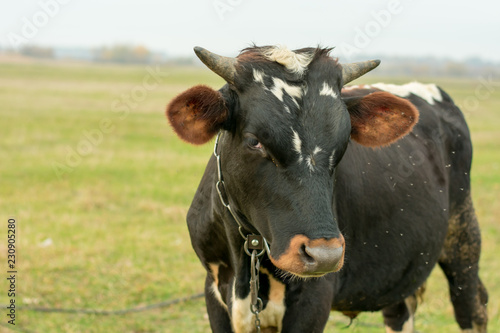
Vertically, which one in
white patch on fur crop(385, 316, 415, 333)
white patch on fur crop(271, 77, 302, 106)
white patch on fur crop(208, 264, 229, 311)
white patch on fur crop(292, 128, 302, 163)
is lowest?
white patch on fur crop(385, 316, 415, 333)

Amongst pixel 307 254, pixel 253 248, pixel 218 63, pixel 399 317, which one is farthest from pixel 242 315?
pixel 399 317

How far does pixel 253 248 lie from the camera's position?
3621 millimetres

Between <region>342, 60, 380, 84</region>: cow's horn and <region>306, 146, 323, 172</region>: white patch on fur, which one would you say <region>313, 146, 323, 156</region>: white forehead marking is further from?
<region>342, 60, 380, 84</region>: cow's horn

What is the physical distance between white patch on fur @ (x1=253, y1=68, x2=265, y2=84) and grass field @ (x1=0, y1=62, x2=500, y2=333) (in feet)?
12.5

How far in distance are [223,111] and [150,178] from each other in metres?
11.2

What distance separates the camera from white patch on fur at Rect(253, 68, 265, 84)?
11.1 feet

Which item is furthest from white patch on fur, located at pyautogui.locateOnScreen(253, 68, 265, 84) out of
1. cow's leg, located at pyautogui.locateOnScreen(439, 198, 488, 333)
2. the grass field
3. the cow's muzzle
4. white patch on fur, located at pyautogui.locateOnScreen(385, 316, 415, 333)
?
A: the grass field

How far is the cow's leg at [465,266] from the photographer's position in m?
5.48

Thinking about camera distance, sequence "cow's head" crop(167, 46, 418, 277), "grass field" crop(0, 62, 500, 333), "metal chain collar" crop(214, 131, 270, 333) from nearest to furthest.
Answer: "cow's head" crop(167, 46, 418, 277), "metal chain collar" crop(214, 131, 270, 333), "grass field" crop(0, 62, 500, 333)

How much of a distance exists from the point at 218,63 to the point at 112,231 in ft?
22.6

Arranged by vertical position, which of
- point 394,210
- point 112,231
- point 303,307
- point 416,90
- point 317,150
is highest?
point 317,150

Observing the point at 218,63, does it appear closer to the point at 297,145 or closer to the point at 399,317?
the point at 297,145

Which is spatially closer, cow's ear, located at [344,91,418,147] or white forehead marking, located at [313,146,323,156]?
white forehead marking, located at [313,146,323,156]

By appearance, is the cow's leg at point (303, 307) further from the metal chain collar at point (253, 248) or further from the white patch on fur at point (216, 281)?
the white patch on fur at point (216, 281)
